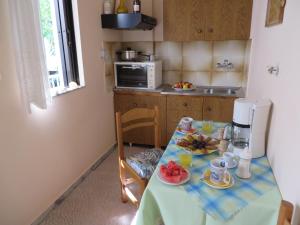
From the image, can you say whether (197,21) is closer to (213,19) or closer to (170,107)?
(213,19)

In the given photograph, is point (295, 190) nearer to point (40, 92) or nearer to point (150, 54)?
point (40, 92)

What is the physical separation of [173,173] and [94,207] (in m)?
1.15

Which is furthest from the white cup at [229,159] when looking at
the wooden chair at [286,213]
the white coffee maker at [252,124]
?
the wooden chair at [286,213]

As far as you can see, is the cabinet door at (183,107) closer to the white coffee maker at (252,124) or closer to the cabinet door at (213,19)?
the cabinet door at (213,19)

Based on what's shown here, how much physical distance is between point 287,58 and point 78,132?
183 cm

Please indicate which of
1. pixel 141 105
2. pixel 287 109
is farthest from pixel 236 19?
pixel 287 109

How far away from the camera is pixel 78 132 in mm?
2260

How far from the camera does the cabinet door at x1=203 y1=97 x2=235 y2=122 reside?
260 cm

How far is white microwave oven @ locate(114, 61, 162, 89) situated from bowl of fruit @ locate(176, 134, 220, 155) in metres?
1.35

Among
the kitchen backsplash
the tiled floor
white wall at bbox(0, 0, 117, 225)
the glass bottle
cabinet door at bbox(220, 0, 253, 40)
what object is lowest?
the tiled floor

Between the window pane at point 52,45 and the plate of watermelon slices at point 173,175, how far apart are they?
47.3 inches

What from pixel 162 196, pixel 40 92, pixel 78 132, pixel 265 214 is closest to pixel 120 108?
pixel 78 132

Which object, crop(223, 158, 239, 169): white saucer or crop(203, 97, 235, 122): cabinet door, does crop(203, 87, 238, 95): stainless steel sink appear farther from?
crop(223, 158, 239, 169): white saucer

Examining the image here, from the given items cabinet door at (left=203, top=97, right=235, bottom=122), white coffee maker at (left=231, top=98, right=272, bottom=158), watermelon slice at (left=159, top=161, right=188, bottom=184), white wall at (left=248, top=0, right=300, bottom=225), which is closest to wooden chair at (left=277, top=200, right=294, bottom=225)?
white wall at (left=248, top=0, right=300, bottom=225)
